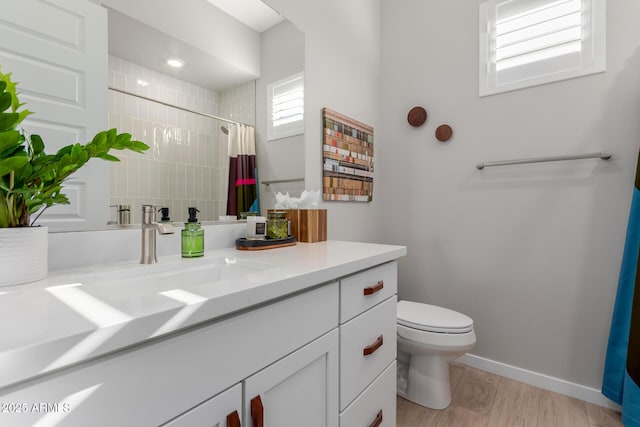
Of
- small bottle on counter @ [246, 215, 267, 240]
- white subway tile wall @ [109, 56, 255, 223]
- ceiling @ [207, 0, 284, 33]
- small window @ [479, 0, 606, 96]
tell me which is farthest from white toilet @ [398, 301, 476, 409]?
ceiling @ [207, 0, 284, 33]

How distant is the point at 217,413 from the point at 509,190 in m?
1.94

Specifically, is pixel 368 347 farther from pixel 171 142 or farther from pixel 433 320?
pixel 171 142

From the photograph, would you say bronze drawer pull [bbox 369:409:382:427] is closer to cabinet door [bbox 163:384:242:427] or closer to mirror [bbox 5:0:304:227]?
cabinet door [bbox 163:384:242:427]

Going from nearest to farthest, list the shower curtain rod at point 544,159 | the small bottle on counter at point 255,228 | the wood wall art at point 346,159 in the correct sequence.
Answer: the small bottle on counter at point 255,228
the shower curtain rod at point 544,159
the wood wall art at point 346,159

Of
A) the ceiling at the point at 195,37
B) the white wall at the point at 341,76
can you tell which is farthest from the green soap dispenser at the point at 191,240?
the white wall at the point at 341,76

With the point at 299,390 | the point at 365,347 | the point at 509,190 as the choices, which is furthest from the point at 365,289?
the point at 509,190

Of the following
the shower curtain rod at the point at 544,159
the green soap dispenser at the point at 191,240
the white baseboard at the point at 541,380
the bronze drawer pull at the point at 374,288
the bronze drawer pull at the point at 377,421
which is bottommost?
the white baseboard at the point at 541,380

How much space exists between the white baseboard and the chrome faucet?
79.6 inches

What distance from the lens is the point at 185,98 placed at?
3.92 feet

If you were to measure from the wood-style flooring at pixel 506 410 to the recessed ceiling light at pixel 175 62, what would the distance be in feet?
6.13

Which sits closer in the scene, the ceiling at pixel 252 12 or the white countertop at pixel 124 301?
the white countertop at pixel 124 301

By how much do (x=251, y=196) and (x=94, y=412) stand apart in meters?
1.11

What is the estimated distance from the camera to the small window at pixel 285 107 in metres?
1.57

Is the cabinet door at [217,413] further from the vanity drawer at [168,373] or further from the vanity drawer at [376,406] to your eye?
the vanity drawer at [376,406]
